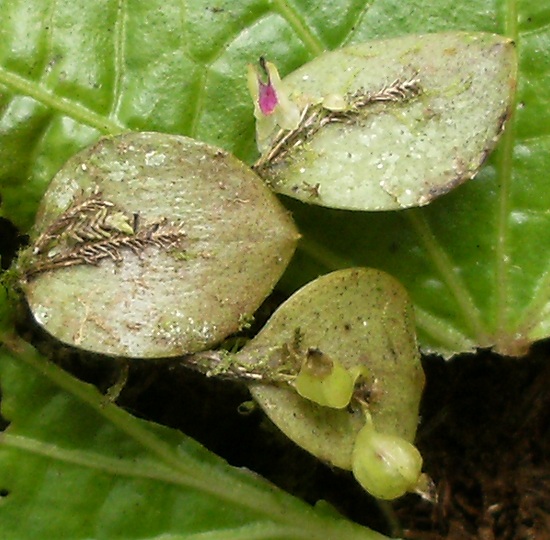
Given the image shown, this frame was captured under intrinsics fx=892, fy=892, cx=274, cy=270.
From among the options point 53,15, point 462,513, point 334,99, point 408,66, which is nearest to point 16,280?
point 53,15

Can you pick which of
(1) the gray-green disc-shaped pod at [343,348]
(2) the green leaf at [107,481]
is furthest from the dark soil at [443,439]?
(1) the gray-green disc-shaped pod at [343,348]

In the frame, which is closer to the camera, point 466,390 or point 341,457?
point 341,457

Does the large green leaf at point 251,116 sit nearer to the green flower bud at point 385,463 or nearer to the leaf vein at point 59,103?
the leaf vein at point 59,103

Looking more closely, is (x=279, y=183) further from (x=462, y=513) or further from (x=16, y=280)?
(x=462, y=513)

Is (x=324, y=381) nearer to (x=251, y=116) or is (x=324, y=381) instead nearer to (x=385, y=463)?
(x=385, y=463)

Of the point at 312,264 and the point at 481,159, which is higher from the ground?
the point at 481,159

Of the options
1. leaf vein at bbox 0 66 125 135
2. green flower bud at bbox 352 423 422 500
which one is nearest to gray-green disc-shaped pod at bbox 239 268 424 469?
green flower bud at bbox 352 423 422 500

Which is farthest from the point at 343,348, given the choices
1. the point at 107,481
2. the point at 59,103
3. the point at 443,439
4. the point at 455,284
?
the point at 59,103
